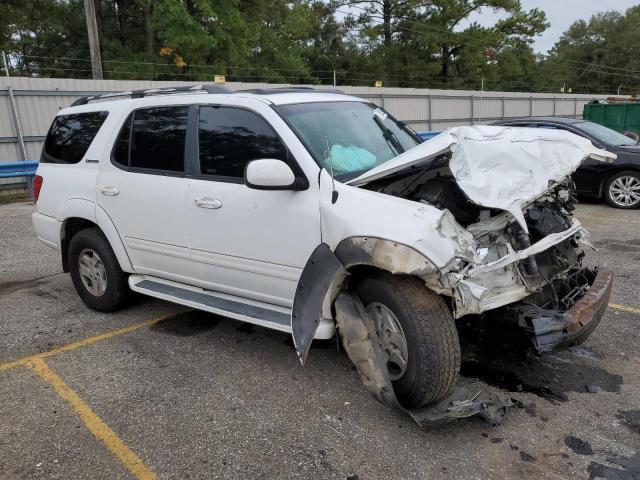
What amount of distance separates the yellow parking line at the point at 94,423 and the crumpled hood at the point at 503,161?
2050 millimetres

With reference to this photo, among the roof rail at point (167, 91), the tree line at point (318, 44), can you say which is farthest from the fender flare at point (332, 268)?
the tree line at point (318, 44)

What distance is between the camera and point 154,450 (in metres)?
3.03

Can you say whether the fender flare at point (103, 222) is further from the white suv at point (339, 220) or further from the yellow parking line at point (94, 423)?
the yellow parking line at point (94, 423)

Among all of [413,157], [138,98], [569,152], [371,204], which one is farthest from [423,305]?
[138,98]

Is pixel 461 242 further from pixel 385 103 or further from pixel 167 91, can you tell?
pixel 385 103

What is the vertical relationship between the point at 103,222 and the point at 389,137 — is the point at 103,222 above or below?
below

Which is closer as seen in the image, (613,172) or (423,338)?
(423,338)

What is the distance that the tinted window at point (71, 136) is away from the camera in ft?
16.3

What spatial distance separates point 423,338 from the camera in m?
2.98

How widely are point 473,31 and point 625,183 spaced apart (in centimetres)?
3581

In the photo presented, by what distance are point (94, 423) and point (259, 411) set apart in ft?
3.31

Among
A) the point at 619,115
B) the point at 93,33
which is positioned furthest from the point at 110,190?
the point at 619,115

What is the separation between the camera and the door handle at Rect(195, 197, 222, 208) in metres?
3.89

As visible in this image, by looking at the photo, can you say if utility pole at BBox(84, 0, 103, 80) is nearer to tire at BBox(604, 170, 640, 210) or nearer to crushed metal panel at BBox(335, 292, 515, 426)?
tire at BBox(604, 170, 640, 210)
